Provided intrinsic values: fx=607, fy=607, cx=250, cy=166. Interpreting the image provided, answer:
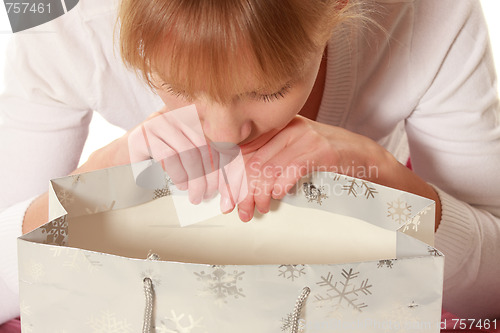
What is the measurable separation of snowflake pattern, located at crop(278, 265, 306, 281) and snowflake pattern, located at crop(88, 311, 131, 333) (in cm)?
12

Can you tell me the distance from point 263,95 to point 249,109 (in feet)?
0.06

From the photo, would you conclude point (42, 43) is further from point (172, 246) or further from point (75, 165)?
point (172, 246)

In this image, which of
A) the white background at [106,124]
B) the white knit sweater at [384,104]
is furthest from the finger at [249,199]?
the white background at [106,124]

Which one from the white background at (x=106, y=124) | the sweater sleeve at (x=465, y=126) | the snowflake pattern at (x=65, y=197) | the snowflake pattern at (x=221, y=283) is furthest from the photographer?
the white background at (x=106, y=124)

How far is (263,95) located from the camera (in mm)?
528

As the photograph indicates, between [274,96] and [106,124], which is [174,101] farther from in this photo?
[106,124]

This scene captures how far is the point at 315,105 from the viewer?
0.85m

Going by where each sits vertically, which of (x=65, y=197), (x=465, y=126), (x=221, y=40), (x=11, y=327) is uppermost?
(x=221, y=40)

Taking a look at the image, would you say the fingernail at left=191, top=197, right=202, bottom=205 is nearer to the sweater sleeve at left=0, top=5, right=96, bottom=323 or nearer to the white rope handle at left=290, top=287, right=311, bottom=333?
the white rope handle at left=290, top=287, right=311, bottom=333

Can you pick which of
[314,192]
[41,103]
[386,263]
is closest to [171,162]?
[314,192]

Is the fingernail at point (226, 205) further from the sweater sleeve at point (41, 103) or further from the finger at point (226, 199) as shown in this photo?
the sweater sleeve at point (41, 103)

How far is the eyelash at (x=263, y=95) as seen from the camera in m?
0.53

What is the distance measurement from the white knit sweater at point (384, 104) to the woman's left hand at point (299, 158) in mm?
136

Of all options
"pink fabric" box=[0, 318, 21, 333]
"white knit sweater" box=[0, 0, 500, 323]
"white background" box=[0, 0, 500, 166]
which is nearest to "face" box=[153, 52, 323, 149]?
"white knit sweater" box=[0, 0, 500, 323]
